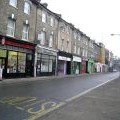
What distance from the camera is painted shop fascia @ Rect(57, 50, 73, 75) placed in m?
44.7

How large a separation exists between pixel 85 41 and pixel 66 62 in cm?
1639

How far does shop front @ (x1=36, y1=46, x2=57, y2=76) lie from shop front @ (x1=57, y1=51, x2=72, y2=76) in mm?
2547

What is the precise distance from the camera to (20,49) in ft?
102

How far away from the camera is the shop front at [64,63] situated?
1774 inches

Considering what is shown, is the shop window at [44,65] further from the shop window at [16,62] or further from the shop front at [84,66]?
the shop front at [84,66]

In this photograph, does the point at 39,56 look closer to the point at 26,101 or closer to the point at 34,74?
the point at 34,74

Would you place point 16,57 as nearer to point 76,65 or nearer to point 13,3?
point 13,3

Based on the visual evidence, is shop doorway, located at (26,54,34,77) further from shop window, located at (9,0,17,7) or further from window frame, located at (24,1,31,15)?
shop window, located at (9,0,17,7)

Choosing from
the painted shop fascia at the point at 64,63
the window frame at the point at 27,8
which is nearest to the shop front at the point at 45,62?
the painted shop fascia at the point at 64,63

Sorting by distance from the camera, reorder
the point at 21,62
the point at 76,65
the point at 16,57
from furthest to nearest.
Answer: the point at 76,65
the point at 21,62
the point at 16,57

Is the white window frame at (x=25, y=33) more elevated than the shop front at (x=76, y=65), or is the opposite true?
the white window frame at (x=25, y=33)

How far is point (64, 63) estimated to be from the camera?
4828cm

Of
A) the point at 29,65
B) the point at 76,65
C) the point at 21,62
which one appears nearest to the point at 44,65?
the point at 29,65

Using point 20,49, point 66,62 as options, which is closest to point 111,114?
point 20,49
